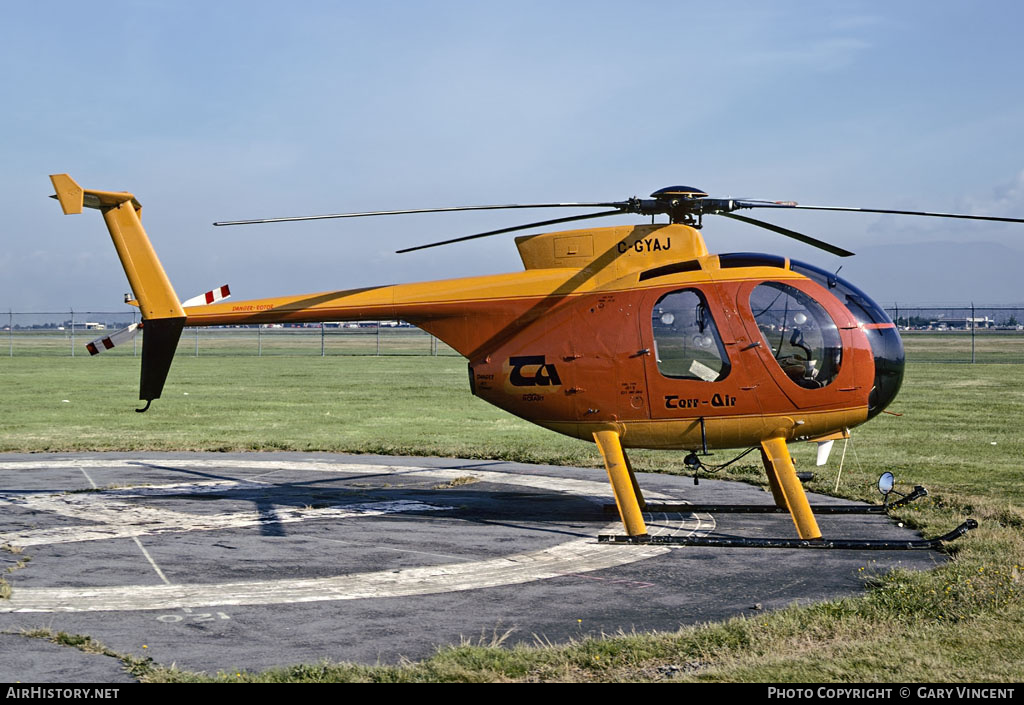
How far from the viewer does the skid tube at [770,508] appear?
13.0m

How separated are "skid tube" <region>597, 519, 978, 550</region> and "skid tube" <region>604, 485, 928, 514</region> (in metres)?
1.72

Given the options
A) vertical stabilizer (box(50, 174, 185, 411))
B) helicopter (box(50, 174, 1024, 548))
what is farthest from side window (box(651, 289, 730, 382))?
vertical stabilizer (box(50, 174, 185, 411))

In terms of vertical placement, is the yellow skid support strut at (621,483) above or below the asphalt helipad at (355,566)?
above

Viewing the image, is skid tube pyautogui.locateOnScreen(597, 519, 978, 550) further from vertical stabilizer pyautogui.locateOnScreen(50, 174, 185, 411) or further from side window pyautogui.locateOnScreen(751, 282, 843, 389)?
vertical stabilizer pyautogui.locateOnScreen(50, 174, 185, 411)

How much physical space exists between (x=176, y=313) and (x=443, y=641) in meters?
7.43

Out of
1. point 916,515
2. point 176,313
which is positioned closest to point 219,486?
point 176,313

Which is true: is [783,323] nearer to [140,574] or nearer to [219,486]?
[140,574]

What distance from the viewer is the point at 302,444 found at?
20.3 m

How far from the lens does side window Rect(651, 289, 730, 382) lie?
453 inches

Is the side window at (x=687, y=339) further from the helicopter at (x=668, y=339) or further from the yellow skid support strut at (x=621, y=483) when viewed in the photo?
the yellow skid support strut at (x=621, y=483)

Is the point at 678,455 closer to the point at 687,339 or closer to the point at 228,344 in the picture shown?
the point at 687,339

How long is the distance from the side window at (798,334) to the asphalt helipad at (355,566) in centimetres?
204

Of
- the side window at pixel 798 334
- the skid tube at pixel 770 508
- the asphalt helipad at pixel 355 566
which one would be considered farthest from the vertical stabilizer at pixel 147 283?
the side window at pixel 798 334

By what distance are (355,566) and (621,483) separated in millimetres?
3263
